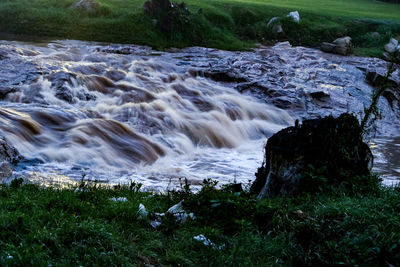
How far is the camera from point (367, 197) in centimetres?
671

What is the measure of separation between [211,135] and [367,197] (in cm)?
664

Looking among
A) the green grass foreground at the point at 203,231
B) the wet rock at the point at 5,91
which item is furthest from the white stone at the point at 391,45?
the green grass foreground at the point at 203,231

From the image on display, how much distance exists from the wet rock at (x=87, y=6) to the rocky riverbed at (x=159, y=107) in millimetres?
4019

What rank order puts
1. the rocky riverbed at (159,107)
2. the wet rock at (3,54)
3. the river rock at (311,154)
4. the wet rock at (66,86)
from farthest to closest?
the wet rock at (3,54) → the wet rock at (66,86) → the rocky riverbed at (159,107) → the river rock at (311,154)

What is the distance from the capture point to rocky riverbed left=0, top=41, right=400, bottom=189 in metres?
10.0

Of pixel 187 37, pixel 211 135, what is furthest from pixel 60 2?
pixel 211 135

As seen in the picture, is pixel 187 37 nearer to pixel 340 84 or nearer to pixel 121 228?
pixel 340 84

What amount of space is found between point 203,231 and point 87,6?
75.6 feet

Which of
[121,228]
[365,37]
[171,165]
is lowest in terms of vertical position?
[171,165]

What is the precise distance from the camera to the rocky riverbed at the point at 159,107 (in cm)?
1004

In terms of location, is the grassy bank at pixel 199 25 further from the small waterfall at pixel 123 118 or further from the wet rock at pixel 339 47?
the small waterfall at pixel 123 118

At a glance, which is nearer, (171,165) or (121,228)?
(121,228)

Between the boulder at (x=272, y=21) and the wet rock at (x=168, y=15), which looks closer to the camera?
the wet rock at (x=168, y=15)

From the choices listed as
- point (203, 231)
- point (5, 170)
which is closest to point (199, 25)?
point (5, 170)
